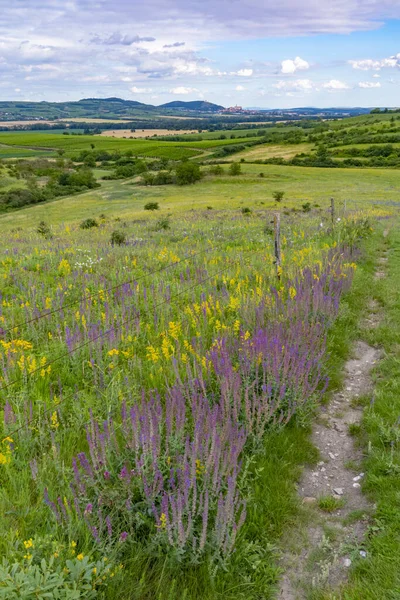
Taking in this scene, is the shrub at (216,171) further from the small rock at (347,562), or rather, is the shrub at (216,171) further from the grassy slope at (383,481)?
the small rock at (347,562)

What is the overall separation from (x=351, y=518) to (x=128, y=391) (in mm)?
2325

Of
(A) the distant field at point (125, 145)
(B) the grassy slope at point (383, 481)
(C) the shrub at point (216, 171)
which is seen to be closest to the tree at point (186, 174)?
(C) the shrub at point (216, 171)

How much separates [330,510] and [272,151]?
105 m

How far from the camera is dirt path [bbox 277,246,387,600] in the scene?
10.4 feet

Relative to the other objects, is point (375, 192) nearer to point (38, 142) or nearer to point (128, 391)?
point (128, 391)

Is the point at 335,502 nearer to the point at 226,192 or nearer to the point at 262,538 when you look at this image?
the point at 262,538

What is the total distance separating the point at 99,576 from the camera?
2680 mm

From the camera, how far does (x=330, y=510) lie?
12.5ft

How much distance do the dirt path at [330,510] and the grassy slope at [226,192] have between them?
35.4 metres

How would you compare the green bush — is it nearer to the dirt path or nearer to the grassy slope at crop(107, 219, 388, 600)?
the grassy slope at crop(107, 219, 388, 600)

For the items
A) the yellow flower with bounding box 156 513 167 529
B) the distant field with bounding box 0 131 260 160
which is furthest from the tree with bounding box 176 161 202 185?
the yellow flower with bounding box 156 513 167 529

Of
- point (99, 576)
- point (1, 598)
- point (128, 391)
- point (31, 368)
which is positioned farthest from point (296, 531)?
point (31, 368)

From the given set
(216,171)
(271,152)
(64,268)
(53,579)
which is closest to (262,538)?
(53,579)

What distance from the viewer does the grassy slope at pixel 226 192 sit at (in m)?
46.9
